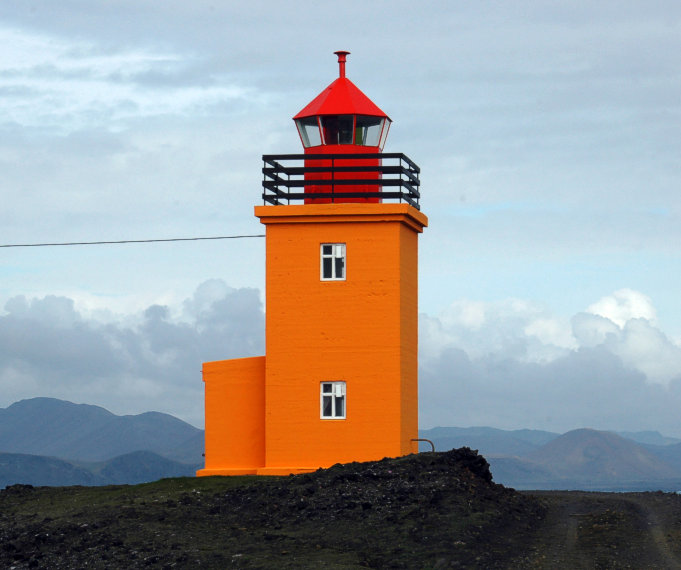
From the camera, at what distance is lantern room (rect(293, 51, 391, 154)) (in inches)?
1463

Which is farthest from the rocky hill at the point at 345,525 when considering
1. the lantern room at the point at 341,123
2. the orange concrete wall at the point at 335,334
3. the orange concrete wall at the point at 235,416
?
the lantern room at the point at 341,123

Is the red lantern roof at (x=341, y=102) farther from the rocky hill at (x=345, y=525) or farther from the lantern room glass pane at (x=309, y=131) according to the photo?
the rocky hill at (x=345, y=525)

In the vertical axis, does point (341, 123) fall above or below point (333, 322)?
above

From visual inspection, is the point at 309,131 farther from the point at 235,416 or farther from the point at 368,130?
the point at 235,416

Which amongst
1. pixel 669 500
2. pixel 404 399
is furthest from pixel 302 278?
pixel 669 500

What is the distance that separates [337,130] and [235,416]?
9.94m

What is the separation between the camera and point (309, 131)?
3772 cm

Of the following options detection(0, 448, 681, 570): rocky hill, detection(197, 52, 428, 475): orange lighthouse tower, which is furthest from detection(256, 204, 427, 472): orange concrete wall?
detection(0, 448, 681, 570): rocky hill

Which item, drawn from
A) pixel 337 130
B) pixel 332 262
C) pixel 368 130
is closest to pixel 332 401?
pixel 332 262

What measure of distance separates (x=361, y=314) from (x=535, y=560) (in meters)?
13.2

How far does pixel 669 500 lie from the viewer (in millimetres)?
35688

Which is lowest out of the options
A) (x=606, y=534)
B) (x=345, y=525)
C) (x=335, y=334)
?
(x=606, y=534)

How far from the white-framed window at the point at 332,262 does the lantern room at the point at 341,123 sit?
3435 mm

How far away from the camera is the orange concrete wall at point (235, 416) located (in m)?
37.0
